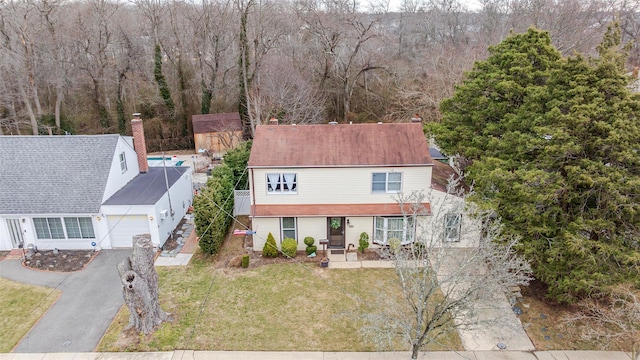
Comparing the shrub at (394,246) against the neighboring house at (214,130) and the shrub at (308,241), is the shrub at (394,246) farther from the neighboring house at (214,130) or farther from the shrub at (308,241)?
the neighboring house at (214,130)

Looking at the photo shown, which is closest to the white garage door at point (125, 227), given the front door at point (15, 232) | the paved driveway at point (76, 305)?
the paved driveway at point (76, 305)

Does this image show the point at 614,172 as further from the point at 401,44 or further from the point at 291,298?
the point at 401,44

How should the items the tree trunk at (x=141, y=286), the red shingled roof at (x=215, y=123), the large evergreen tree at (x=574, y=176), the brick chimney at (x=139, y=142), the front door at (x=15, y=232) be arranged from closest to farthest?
1. the large evergreen tree at (x=574, y=176)
2. the tree trunk at (x=141, y=286)
3. the front door at (x=15, y=232)
4. the brick chimney at (x=139, y=142)
5. the red shingled roof at (x=215, y=123)

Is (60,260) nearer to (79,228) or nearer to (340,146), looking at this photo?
(79,228)

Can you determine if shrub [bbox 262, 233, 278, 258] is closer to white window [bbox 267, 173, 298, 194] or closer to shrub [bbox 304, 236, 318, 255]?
shrub [bbox 304, 236, 318, 255]

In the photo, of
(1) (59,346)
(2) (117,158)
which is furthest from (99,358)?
(2) (117,158)

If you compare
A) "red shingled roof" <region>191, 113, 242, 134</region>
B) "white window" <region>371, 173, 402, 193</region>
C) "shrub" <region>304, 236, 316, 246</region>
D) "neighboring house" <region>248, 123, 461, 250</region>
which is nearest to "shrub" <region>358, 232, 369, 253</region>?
"neighboring house" <region>248, 123, 461, 250</region>

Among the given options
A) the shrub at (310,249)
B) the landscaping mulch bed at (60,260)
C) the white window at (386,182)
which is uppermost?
the white window at (386,182)
